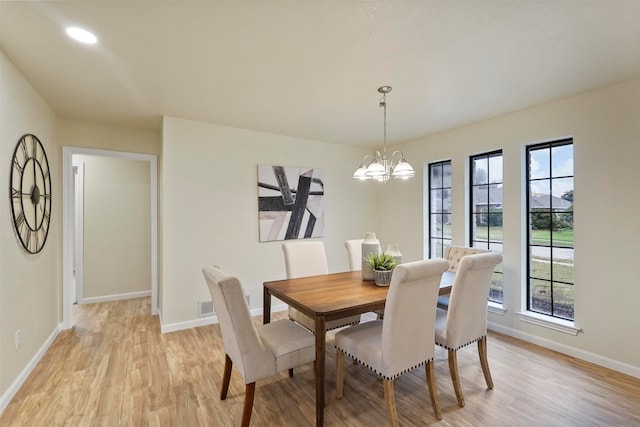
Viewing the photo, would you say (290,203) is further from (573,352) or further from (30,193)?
(573,352)

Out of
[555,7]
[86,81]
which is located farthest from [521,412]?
[86,81]

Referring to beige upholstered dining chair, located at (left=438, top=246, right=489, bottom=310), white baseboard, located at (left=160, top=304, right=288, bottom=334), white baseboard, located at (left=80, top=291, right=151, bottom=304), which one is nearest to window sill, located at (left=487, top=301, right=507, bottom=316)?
beige upholstered dining chair, located at (left=438, top=246, right=489, bottom=310)

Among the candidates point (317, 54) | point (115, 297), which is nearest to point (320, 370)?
point (317, 54)

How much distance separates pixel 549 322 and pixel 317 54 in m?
3.33

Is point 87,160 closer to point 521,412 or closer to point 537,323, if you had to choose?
point 521,412

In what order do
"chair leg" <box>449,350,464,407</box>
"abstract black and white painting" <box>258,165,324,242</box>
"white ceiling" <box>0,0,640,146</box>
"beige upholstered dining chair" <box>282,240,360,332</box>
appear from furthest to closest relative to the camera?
"abstract black and white painting" <box>258,165,324,242</box> → "beige upholstered dining chair" <box>282,240,360,332</box> → "chair leg" <box>449,350,464,407</box> → "white ceiling" <box>0,0,640,146</box>

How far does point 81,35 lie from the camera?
190cm

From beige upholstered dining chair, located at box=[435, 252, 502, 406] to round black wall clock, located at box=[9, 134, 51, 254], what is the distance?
10.8 feet

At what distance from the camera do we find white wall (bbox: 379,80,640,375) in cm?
255

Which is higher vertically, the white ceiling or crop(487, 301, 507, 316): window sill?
the white ceiling

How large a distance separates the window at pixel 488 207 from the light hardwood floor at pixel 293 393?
1034 mm

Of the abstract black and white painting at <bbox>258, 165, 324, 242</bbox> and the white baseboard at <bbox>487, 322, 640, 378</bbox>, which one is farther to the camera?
the abstract black and white painting at <bbox>258, 165, 324, 242</bbox>

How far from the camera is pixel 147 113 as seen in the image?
331 centimetres

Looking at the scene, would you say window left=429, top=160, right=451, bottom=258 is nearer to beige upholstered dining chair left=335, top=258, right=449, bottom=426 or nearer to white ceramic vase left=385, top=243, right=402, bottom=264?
white ceramic vase left=385, top=243, right=402, bottom=264
